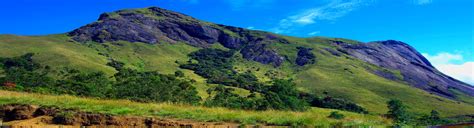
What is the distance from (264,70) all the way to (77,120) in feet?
568

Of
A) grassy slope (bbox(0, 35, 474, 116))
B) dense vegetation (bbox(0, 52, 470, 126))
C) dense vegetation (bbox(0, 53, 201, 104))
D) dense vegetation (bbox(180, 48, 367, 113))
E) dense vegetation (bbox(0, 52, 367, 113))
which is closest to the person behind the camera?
dense vegetation (bbox(0, 53, 201, 104))

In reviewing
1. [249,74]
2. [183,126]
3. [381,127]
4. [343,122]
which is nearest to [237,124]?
[183,126]

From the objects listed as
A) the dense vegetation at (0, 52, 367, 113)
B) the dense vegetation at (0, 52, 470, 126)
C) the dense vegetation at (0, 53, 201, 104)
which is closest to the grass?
the dense vegetation at (0, 52, 470, 126)

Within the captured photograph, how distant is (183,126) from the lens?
60.1 feet

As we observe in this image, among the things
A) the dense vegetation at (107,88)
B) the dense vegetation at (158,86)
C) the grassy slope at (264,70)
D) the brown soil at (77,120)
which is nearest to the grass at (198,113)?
the brown soil at (77,120)

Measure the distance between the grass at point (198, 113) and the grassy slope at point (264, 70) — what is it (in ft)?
288

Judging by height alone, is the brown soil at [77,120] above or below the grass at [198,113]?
below

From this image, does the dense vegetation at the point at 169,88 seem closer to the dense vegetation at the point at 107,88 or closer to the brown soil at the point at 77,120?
the dense vegetation at the point at 107,88

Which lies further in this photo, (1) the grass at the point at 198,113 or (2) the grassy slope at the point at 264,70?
(2) the grassy slope at the point at 264,70

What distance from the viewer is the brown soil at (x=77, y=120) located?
18.7 metres

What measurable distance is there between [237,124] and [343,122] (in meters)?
4.36

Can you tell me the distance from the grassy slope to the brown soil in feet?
293

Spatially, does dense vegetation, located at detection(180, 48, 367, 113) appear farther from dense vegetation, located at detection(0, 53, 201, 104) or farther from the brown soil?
the brown soil

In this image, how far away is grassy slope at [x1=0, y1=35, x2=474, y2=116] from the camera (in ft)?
448
